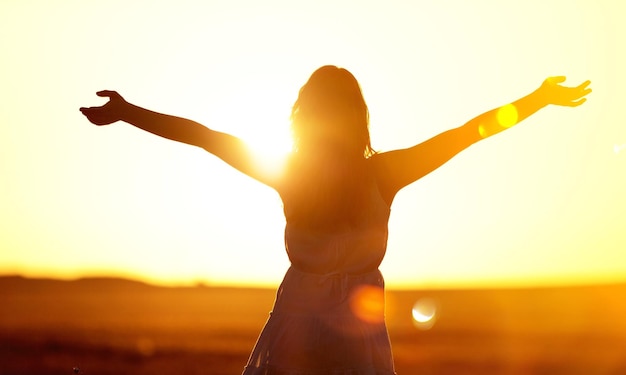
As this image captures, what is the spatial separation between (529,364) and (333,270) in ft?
73.4

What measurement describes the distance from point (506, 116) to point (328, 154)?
895 mm

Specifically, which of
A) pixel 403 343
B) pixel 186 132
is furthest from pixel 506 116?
pixel 403 343

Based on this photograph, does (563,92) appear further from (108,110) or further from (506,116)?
(108,110)

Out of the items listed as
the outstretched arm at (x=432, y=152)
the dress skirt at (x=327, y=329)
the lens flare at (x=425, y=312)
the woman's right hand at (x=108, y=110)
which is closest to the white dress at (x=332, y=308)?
the dress skirt at (x=327, y=329)

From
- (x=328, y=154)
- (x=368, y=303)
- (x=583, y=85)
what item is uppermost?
(x=583, y=85)

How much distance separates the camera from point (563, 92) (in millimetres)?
6352

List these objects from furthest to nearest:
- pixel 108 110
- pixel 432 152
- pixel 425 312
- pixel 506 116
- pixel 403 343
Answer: pixel 425 312
pixel 403 343
pixel 108 110
pixel 506 116
pixel 432 152

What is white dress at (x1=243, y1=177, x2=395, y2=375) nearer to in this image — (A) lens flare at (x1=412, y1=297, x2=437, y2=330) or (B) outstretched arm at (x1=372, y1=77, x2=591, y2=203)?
(B) outstretched arm at (x1=372, y1=77, x2=591, y2=203)

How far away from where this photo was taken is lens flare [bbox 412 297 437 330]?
2334 inches

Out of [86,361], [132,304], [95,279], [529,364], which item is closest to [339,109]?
[86,361]

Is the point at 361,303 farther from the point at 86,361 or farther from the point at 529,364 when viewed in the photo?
the point at 529,364

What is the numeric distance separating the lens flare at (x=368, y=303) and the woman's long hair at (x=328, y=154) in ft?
0.99

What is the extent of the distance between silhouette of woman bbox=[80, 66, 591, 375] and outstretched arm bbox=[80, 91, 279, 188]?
0.03 ft

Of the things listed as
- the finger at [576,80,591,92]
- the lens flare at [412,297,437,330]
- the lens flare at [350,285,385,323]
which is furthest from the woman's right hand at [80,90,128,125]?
the lens flare at [412,297,437,330]
